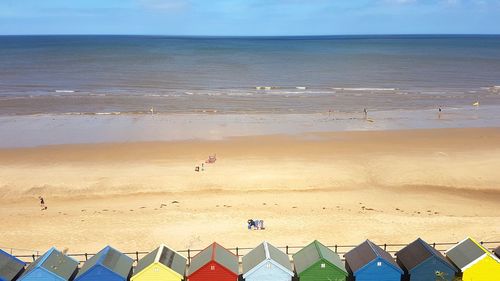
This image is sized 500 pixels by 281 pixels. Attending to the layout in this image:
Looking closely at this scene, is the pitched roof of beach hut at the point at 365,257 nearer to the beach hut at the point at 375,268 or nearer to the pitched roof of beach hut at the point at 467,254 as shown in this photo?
the beach hut at the point at 375,268

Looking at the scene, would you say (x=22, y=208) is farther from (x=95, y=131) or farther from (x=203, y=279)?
(x=95, y=131)

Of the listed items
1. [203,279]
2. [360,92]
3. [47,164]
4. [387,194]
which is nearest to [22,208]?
[47,164]

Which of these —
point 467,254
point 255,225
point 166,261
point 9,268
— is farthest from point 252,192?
point 9,268

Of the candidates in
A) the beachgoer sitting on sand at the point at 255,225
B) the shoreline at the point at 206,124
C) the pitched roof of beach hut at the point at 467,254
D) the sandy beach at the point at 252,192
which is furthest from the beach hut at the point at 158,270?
the shoreline at the point at 206,124

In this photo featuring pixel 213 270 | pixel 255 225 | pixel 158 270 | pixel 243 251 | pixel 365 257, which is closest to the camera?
pixel 158 270

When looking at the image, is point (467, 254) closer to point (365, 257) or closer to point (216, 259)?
point (365, 257)

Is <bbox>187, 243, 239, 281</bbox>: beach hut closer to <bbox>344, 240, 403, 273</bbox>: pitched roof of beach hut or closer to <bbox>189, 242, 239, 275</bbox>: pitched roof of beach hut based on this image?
<bbox>189, 242, 239, 275</bbox>: pitched roof of beach hut
